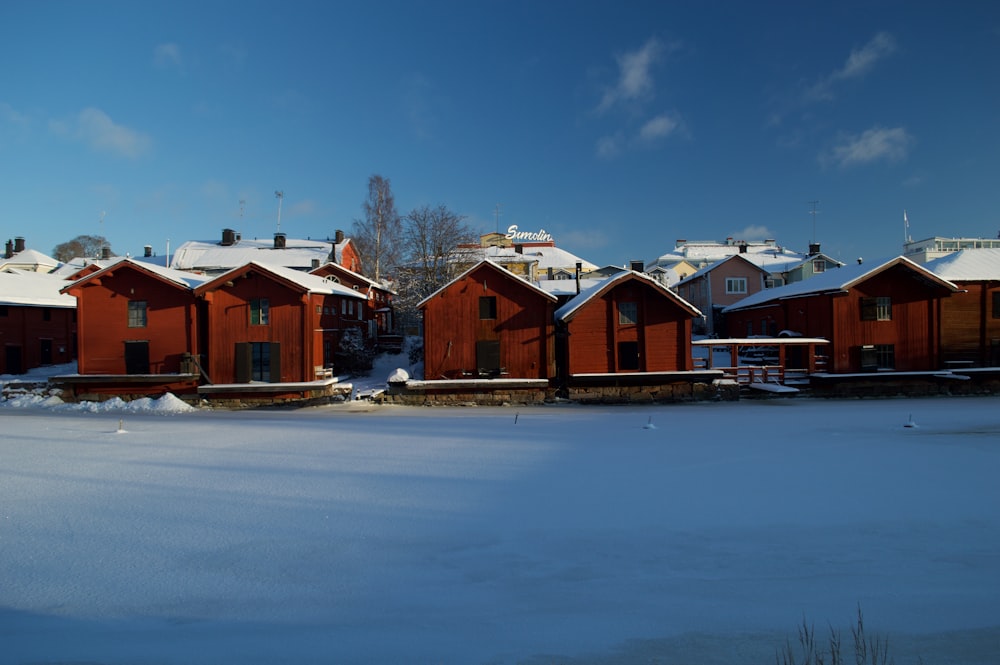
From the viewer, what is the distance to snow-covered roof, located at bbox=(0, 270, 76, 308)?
1343 inches

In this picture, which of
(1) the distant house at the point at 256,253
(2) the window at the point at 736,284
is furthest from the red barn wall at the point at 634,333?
(1) the distant house at the point at 256,253

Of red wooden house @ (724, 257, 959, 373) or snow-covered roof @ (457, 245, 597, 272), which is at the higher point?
snow-covered roof @ (457, 245, 597, 272)

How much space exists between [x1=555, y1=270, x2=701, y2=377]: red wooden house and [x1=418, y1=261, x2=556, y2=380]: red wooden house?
126 centimetres

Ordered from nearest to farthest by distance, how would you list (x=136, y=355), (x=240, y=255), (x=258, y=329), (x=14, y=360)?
(x=258, y=329) < (x=136, y=355) < (x=14, y=360) < (x=240, y=255)

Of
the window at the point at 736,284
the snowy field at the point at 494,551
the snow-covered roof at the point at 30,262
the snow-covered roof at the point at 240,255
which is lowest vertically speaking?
the snowy field at the point at 494,551

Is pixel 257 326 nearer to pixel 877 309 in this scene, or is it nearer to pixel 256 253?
pixel 256 253

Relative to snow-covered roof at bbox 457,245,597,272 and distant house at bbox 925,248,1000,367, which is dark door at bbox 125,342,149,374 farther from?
distant house at bbox 925,248,1000,367

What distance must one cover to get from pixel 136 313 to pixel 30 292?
599 inches

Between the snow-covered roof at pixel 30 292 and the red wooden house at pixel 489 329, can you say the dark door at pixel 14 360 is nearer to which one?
the snow-covered roof at pixel 30 292

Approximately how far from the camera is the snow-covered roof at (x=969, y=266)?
29578mm

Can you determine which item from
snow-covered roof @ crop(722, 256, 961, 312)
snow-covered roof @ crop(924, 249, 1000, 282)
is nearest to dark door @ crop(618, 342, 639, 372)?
snow-covered roof @ crop(722, 256, 961, 312)

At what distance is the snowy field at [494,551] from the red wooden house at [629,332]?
529 inches

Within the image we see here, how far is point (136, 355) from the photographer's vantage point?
2700 cm

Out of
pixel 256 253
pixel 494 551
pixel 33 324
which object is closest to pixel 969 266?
pixel 494 551
